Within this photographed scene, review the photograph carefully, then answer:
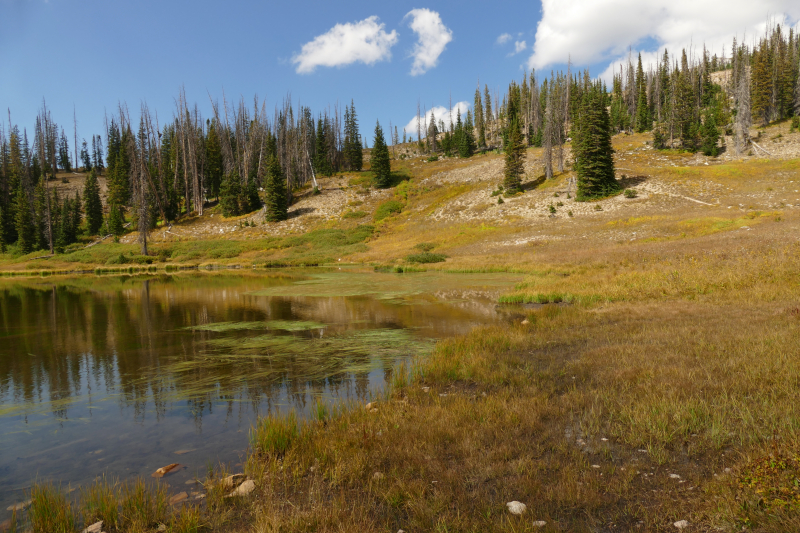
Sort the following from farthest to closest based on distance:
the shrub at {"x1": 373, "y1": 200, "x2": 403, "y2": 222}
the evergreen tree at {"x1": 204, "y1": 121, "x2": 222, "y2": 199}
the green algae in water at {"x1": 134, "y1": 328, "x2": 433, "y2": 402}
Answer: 1. the evergreen tree at {"x1": 204, "y1": 121, "x2": 222, "y2": 199}
2. the shrub at {"x1": 373, "y1": 200, "x2": 403, "y2": 222}
3. the green algae in water at {"x1": 134, "y1": 328, "x2": 433, "y2": 402}

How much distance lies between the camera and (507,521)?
388 cm

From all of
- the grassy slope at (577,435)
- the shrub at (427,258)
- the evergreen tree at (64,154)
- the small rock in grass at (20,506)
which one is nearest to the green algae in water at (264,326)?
the grassy slope at (577,435)

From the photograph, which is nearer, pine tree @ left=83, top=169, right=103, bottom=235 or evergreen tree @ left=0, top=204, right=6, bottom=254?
evergreen tree @ left=0, top=204, right=6, bottom=254

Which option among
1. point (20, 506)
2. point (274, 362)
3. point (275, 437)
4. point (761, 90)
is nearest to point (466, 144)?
point (761, 90)

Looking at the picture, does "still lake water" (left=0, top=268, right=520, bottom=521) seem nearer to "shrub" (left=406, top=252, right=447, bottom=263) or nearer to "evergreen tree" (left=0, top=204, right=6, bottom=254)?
"shrub" (left=406, top=252, right=447, bottom=263)

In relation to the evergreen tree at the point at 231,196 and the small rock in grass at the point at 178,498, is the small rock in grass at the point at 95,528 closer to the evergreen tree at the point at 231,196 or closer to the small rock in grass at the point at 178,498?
the small rock in grass at the point at 178,498

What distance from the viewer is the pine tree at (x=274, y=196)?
2776 inches

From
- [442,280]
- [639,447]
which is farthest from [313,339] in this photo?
[442,280]

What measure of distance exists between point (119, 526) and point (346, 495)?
2.52 metres

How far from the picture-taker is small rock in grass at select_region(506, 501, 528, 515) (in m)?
4.06

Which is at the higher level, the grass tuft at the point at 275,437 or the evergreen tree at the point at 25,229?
the evergreen tree at the point at 25,229

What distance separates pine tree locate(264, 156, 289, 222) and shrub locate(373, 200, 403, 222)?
16645mm

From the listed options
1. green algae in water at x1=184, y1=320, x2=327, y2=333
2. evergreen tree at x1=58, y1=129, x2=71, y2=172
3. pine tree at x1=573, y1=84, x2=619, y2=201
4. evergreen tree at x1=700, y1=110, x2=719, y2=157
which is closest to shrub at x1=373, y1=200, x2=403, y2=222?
pine tree at x1=573, y1=84, x2=619, y2=201

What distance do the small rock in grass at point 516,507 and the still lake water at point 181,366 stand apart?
426 cm
